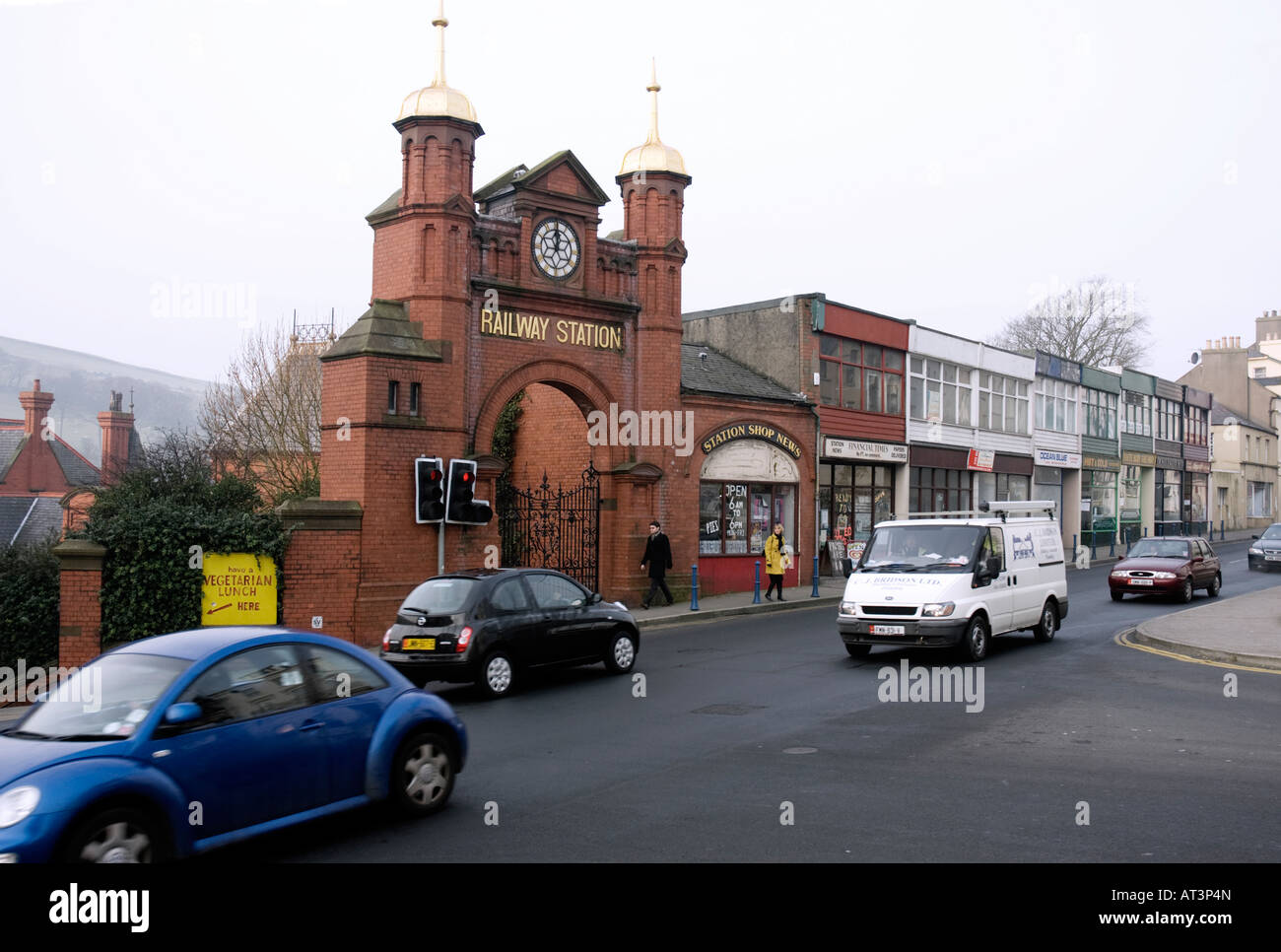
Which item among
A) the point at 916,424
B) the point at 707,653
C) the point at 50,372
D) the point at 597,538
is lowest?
the point at 707,653

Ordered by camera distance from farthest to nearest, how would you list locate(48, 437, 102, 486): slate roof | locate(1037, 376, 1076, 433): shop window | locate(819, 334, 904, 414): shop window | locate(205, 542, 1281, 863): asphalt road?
locate(48, 437, 102, 486): slate roof < locate(1037, 376, 1076, 433): shop window < locate(819, 334, 904, 414): shop window < locate(205, 542, 1281, 863): asphalt road

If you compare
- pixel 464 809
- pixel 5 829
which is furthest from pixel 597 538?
pixel 5 829

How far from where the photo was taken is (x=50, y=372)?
195000 millimetres

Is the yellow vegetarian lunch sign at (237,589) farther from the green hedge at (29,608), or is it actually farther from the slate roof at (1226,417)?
the slate roof at (1226,417)

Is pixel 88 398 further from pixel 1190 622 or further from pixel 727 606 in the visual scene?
pixel 1190 622

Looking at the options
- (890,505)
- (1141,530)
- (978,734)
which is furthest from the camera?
(1141,530)

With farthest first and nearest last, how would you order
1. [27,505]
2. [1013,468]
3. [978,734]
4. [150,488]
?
[27,505]
[1013,468]
[150,488]
[978,734]

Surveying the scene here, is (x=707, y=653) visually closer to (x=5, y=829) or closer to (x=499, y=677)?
(x=499, y=677)

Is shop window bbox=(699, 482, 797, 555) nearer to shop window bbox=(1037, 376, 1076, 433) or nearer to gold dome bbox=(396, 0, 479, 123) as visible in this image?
gold dome bbox=(396, 0, 479, 123)

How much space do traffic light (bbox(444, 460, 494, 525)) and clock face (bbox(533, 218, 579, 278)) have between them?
16.0 ft

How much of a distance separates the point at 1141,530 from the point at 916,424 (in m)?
24.6

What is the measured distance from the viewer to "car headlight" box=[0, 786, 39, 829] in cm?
505

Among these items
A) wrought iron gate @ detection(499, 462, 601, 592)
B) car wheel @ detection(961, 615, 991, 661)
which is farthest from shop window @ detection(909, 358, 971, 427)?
car wheel @ detection(961, 615, 991, 661)

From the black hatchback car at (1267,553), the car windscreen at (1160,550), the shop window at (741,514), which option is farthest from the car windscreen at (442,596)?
the black hatchback car at (1267,553)
